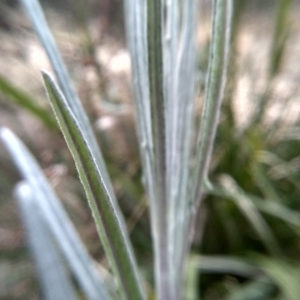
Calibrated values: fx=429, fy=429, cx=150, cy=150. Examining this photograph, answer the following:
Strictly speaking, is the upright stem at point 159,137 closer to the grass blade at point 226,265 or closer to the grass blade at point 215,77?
the grass blade at point 215,77

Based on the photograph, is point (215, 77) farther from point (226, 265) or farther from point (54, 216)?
point (226, 265)

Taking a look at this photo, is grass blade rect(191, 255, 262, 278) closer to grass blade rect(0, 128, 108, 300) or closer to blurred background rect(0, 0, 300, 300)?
blurred background rect(0, 0, 300, 300)

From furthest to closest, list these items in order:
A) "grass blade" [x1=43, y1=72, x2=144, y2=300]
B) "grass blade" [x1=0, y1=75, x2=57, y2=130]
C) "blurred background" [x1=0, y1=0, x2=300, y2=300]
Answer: "blurred background" [x1=0, y1=0, x2=300, y2=300]
"grass blade" [x1=0, y1=75, x2=57, y2=130]
"grass blade" [x1=43, y1=72, x2=144, y2=300]

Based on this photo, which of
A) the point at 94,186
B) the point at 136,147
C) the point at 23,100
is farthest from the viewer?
the point at 136,147

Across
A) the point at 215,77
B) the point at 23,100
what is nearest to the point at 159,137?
the point at 215,77

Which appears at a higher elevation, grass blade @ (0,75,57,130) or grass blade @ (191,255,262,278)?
grass blade @ (0,75,57,130)

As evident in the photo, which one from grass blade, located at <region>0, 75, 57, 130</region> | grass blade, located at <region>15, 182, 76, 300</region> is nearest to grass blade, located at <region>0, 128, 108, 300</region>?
grass blade, located at <region>15, 182, 76, 300</region>
